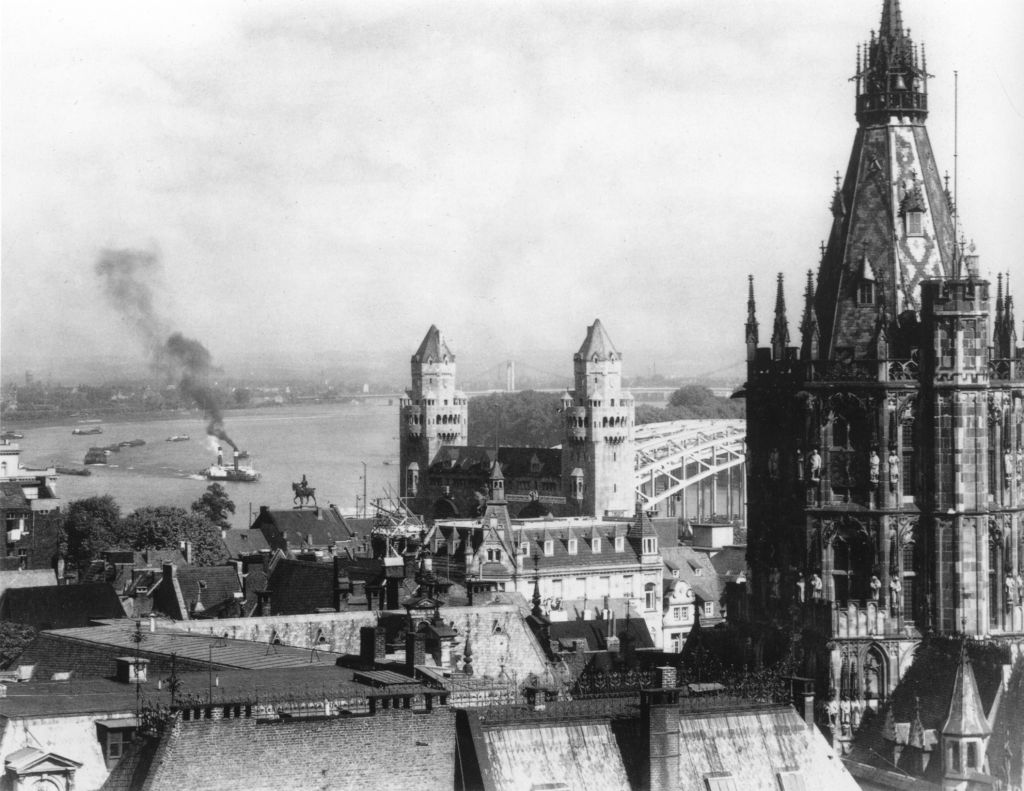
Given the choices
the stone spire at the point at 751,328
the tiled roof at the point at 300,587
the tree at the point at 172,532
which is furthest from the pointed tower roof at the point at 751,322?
the tree at the point at 172,532

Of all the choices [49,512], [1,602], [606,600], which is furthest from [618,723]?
[49,512]

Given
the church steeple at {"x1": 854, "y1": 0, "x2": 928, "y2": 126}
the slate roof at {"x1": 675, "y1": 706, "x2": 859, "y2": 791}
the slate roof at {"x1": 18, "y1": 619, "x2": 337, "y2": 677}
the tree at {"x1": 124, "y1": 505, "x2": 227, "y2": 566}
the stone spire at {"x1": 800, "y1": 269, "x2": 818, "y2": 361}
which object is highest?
the church steeple at {"x1": 854, "y1": 0, "x2": 928, "y2": 126}

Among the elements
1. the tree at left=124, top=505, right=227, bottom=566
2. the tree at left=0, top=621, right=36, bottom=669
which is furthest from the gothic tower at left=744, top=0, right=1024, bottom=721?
the tree at left=124, top=505, right=227, bottom=566

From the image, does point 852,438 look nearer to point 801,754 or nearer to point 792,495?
point 792,495

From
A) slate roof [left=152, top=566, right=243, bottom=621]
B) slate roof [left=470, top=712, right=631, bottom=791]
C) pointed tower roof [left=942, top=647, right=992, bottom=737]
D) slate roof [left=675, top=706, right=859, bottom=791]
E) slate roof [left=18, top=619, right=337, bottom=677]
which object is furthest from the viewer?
slate roof [left=152, top=566, right=243, bottom=621]

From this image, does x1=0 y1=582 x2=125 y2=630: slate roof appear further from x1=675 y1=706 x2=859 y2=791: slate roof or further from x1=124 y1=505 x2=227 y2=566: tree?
x1=675 y1=706 x2=859 y2=791: slate roof
